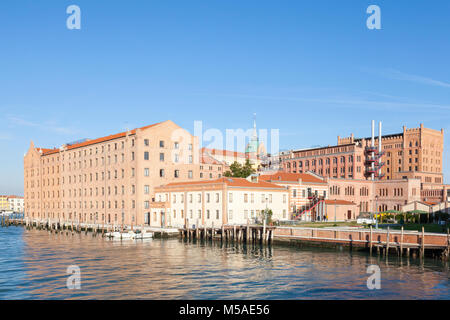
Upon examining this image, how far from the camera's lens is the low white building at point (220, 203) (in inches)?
2712

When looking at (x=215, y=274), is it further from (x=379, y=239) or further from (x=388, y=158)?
(x=388, y=158)

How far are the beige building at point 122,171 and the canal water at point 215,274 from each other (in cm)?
3189

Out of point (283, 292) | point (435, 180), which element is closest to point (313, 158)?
point (435, 180)

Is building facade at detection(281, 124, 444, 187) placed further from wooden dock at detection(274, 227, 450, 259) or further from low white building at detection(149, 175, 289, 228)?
wooden dock at detection(274, 227, 450, 259)

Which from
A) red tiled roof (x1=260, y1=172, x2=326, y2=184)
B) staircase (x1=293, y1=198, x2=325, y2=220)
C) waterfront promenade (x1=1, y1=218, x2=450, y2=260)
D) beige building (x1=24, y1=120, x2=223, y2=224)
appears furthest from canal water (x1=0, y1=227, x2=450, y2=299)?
beige building (x1=24, y1=120, x2=223, y2=224)

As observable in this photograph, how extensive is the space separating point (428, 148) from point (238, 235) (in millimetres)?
127588

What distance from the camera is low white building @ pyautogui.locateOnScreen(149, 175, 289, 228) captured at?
2712 inches

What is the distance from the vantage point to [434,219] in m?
76.7

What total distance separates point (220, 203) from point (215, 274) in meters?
31.2

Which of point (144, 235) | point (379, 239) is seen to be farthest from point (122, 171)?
point (379, 239)

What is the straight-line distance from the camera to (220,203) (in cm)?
6888

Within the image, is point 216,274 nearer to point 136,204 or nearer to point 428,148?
point 136,204

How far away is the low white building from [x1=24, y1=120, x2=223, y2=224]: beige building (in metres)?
9.29

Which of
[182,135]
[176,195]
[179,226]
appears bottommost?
[179,226]
